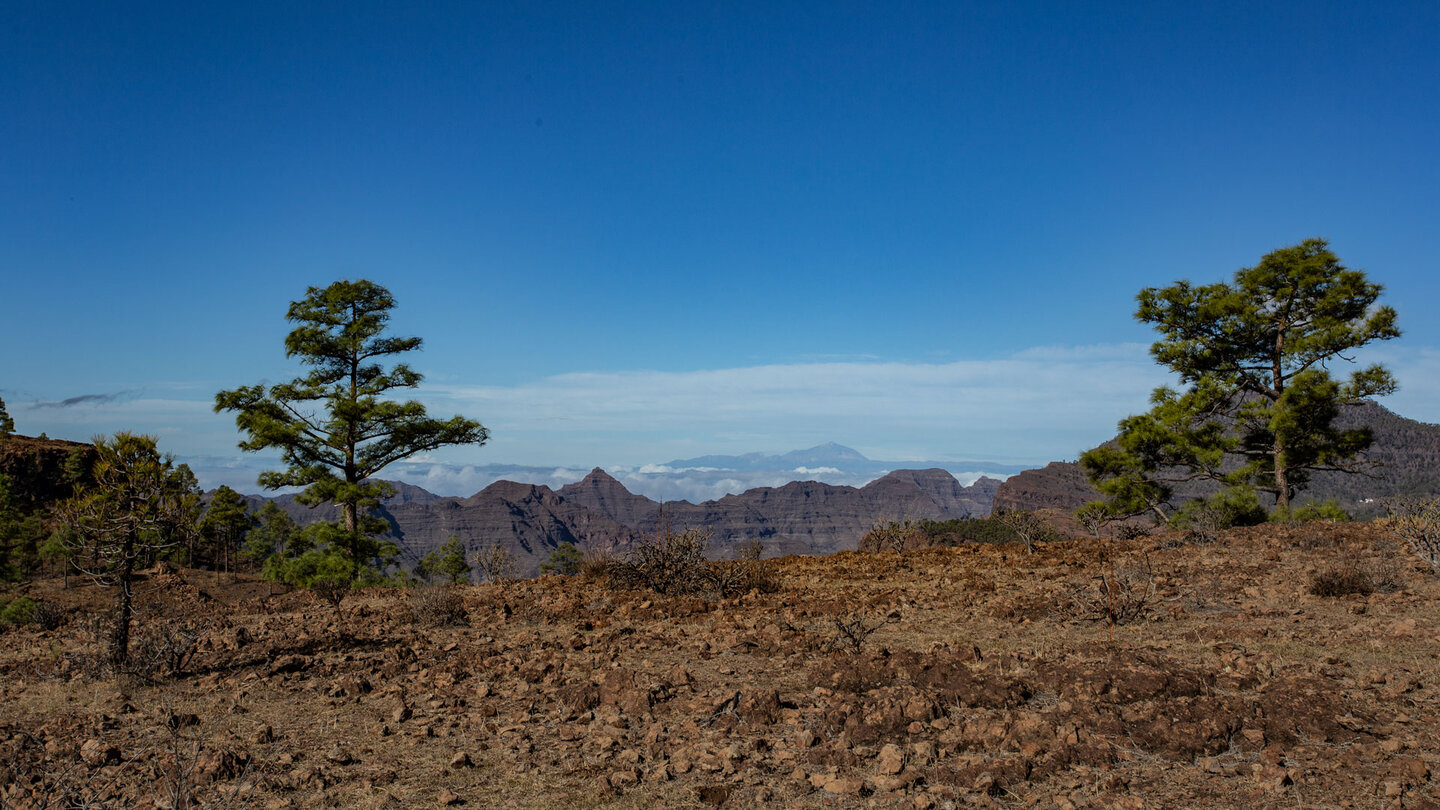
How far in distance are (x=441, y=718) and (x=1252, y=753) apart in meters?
6.45

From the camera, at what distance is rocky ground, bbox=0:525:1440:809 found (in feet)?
16.7

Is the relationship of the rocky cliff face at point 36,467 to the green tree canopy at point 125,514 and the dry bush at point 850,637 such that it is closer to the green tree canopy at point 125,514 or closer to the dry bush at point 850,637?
the green tree canopy at point 125,514

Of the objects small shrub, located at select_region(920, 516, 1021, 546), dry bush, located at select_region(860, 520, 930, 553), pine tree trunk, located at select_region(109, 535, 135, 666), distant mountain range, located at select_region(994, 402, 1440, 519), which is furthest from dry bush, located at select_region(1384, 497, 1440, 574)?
small shrub, located at select_region(920, 516, 1021, 546)

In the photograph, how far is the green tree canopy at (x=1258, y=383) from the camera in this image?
22891 millimetres

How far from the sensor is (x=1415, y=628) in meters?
8.13

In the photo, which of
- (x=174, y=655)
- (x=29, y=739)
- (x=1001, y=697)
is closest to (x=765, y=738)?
(x=1001, y=697)

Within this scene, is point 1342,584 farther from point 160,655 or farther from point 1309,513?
point 1309,513

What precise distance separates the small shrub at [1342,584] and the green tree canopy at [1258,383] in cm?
1386

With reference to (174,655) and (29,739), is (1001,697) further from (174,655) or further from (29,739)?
(174,655)

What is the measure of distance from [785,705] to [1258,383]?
24.2m

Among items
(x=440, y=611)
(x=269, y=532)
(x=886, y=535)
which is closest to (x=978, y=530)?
(x=886, y=535)

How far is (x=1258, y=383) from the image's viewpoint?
24203 millimetres

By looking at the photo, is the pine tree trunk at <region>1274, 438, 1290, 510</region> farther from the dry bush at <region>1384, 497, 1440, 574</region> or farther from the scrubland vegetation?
the dry bush at <region>1384, 497, 1440, 574</region>

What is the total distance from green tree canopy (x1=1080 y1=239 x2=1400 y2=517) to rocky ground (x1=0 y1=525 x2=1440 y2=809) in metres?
13.3
